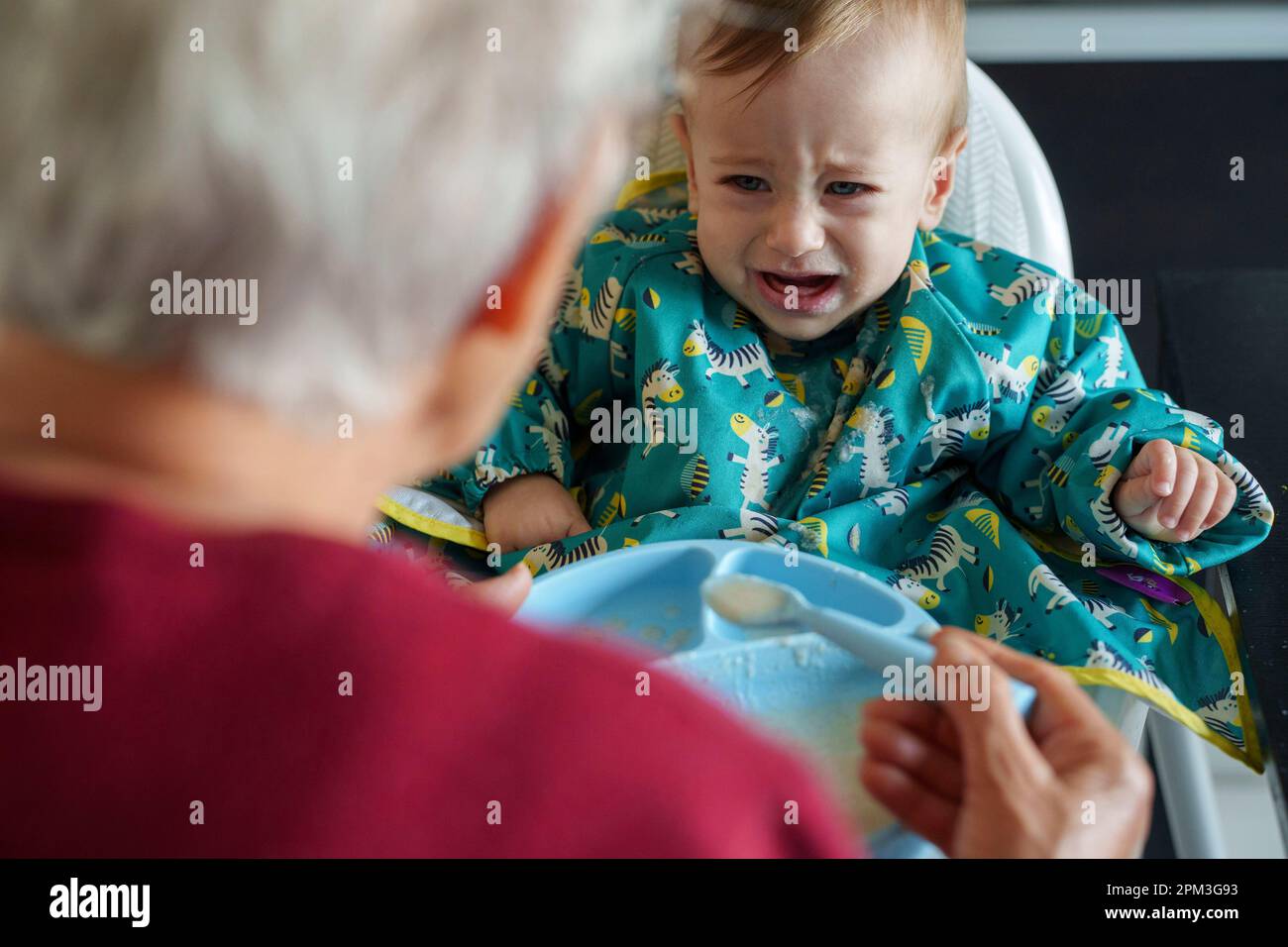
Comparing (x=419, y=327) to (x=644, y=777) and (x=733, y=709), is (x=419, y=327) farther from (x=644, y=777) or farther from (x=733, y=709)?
(x=733, y=709)

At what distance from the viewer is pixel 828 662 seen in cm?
64

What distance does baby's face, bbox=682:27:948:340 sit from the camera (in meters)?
0.79

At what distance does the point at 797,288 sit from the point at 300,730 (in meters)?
0.58

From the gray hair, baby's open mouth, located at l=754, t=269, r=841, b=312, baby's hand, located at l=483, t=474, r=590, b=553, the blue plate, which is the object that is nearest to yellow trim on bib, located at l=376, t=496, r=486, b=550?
baby's hand, located at l=483, t=474, r=590, b=553

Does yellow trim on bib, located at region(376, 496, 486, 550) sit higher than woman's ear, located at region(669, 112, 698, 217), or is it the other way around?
woman's ear, located at region(669, 112, 698, 217)

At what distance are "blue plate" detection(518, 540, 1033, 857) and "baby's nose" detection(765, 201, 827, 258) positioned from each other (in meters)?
0.20

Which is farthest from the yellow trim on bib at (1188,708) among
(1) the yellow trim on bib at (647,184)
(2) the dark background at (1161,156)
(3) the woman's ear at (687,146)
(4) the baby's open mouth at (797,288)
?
(2) the dark background at (1161,156)

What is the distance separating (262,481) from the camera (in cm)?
38

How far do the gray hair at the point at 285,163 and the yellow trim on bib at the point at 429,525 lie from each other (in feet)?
1.52

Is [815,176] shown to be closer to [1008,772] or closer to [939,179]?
[939,179]

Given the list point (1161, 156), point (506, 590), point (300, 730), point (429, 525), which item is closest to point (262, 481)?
point (300, 730)

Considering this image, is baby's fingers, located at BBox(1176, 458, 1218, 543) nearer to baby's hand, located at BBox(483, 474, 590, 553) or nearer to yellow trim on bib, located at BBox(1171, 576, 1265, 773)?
yellow trim on bib, located at BBox(1171, 576, 1265, 773)

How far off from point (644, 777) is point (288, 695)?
0.09 metres
